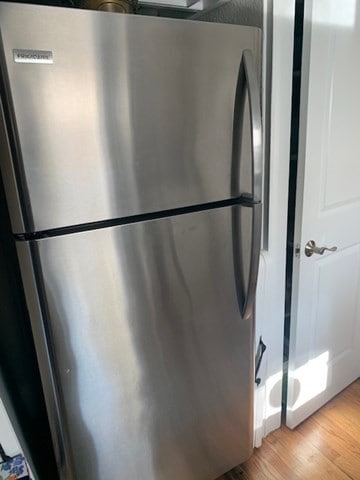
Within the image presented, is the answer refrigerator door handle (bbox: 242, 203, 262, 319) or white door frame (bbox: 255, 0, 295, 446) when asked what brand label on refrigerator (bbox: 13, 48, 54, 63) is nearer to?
refrigerator door handle (bbox: 242, 203, 262, 319)

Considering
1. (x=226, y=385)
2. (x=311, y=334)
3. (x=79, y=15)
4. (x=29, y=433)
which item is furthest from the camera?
(x=311, y=334)

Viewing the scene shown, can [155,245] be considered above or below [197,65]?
below

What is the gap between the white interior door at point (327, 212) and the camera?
1308 millimetres

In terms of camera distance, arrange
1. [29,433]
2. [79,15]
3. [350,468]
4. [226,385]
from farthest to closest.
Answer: [350,468] → [226,385] → [29,433] → [79,15]

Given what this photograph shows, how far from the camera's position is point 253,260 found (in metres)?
1.13

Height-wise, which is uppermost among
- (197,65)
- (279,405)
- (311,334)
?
(197,65)

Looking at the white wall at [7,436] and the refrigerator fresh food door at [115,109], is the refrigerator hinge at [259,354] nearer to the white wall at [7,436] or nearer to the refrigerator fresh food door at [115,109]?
the refrigerator fresh food door at [115,109]

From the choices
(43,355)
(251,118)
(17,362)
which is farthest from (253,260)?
(17,362)

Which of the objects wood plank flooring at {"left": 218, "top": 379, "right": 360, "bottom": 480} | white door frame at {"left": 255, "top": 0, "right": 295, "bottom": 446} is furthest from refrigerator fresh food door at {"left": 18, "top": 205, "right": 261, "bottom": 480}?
wood plank flooring at {"left": 218, "top": 379, "right": 360, "bottom": 480}

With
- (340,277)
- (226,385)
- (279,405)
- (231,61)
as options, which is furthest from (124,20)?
(279,405)

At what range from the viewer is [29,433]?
116cm

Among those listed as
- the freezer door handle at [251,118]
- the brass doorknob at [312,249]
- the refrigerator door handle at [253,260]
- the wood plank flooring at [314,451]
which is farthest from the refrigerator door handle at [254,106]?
the wood plank flooring at [314,451]

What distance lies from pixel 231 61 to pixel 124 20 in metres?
0.31

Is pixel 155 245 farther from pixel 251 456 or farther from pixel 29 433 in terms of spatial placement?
pixel 251 456
